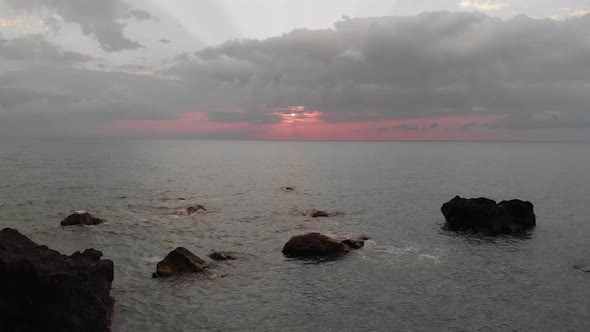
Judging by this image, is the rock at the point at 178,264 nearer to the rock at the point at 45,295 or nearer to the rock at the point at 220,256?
the rock at the point at 220,256

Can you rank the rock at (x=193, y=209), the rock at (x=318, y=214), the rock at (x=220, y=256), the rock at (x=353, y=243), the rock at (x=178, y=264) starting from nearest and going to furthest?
the rock at (x=178, y=264) → the rock at (x=220, y=256) → the rock at (x=353, y=243) → the rock at (x=318, y=214) → the rock at (x=193, y=209)

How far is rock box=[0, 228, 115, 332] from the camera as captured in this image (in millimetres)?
17812

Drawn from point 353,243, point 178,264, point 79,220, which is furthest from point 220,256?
point 79,220

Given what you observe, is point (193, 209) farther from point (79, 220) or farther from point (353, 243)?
point (353, 243)

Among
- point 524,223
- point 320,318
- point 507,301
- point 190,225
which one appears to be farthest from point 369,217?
point 320,318

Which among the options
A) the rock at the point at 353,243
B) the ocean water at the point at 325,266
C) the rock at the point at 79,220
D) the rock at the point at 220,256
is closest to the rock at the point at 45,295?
the ocean water at the point at 325,266

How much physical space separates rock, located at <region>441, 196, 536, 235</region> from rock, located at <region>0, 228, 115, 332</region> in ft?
122

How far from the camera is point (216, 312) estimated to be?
Result: 22797 millimetres

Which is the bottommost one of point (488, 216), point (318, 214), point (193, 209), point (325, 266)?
point (325, 266)

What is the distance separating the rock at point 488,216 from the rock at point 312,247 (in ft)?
56.6

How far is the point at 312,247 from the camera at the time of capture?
3369cm

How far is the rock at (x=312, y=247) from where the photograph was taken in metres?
33.6

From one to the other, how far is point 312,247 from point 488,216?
21.7m

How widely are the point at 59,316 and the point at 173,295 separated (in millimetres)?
7537
